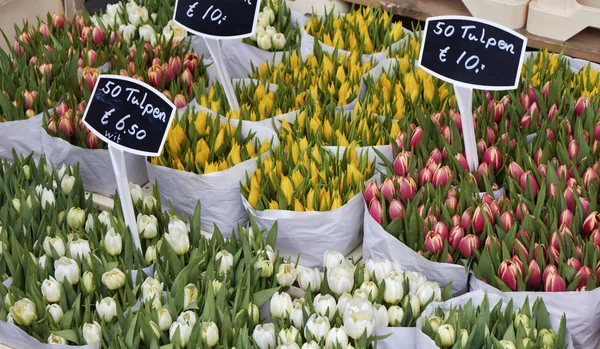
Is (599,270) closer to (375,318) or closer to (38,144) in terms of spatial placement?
(375,318)

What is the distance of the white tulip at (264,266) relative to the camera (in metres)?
1.39

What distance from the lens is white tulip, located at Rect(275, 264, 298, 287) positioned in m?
1.39

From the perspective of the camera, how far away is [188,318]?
1.25 meters

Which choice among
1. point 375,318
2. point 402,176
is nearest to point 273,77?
point 402,176

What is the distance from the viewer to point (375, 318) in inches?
50.1

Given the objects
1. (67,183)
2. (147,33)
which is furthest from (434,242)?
(147,33)

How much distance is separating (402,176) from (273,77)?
1.87ft

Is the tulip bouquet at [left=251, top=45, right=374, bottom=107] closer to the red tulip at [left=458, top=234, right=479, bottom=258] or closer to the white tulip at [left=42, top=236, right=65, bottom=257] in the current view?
the red tulip at [left=458, top=234, right=479, bottom=258]

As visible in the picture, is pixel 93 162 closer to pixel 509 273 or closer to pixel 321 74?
pixel 321 74

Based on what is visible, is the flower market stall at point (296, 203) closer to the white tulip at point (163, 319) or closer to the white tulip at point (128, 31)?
the white tulip at point (163, 319)

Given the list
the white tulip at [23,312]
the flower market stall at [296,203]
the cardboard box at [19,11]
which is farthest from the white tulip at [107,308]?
the cardboard box at [19,11]

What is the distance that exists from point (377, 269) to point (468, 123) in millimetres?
375

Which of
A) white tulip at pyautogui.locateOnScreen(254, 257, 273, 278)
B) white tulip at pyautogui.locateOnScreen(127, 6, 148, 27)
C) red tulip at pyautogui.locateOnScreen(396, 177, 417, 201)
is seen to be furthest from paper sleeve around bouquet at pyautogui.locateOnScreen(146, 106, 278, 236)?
white tulip at pyautogui.locateOnScreen(127, 6, 148, 27)

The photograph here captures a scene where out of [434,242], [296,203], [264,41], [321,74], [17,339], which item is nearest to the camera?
[17,339]
